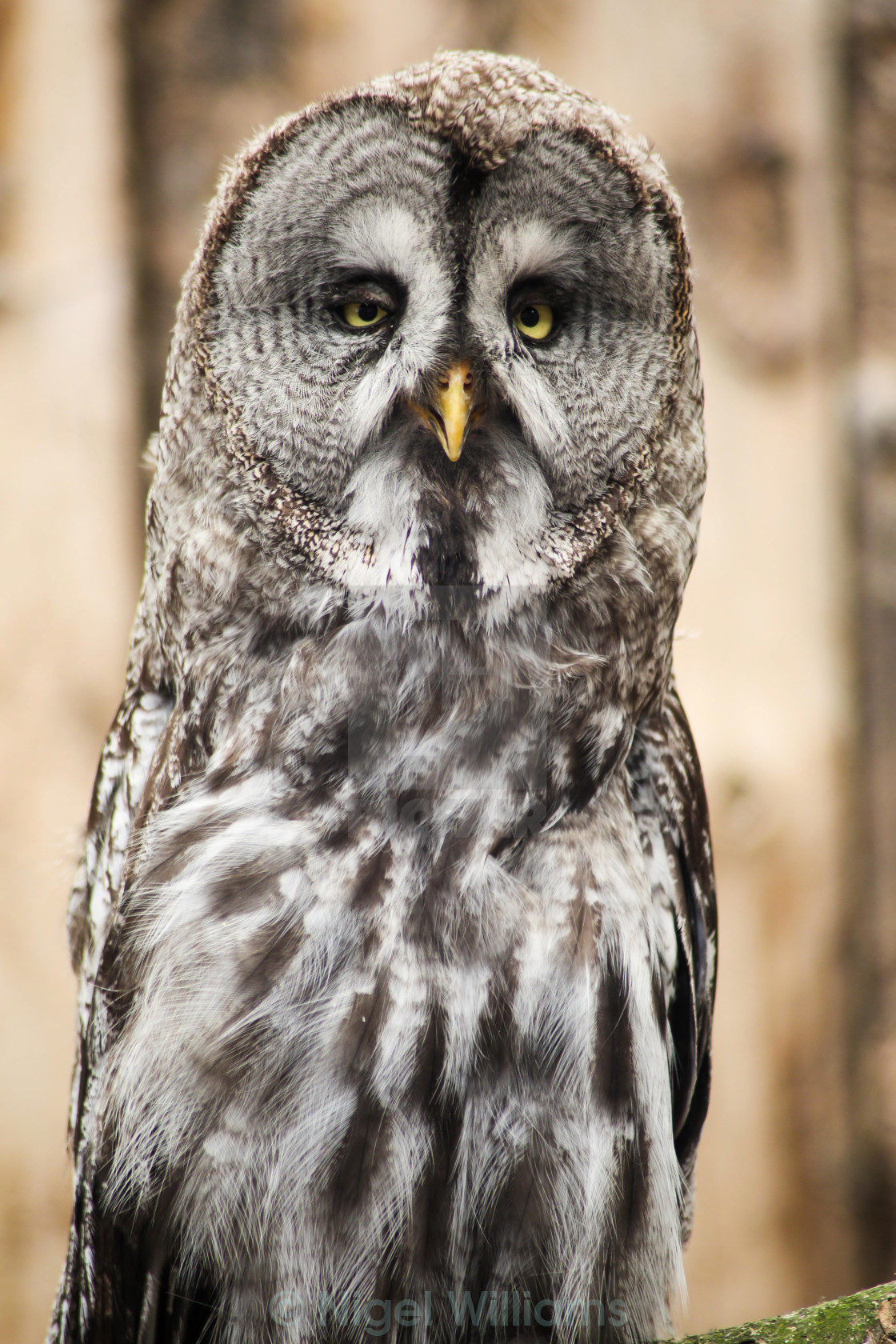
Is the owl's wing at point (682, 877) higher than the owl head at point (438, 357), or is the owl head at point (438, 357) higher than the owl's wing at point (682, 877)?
the owl head at point (438, 357)

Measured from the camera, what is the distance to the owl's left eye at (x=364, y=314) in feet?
2.98

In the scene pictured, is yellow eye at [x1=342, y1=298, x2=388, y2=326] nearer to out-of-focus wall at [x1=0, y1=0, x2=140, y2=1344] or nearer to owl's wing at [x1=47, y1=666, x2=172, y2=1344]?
owl's wing at [x1=47, y1=666, x2=172, y2=1344]

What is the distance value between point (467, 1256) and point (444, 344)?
0.75 meters

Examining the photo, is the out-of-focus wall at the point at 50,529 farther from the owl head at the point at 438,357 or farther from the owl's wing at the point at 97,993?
the owl head at the point at 438,357

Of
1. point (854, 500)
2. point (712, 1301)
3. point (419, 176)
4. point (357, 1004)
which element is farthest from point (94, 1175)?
point (854, 500)

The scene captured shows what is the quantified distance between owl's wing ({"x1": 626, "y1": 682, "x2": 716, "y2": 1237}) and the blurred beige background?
42 centimetres

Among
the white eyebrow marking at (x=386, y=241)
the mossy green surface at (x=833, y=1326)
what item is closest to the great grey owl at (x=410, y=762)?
the white eyebrow marking at (x=386, y=241)

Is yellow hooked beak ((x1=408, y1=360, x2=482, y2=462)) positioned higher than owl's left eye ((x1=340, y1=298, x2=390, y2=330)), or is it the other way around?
owl's left eye ((x1=340, y1=298, x2=390, y2=330))

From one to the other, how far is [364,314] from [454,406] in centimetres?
13

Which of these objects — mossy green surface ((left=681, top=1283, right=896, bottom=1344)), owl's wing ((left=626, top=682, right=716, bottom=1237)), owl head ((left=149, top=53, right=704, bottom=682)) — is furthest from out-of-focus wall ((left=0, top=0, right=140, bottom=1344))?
mossy green surface ((left=681, top=1283, right=896, bottom=1344))

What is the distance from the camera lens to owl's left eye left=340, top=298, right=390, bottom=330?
910 millimetres

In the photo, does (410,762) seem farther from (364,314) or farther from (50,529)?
(50,529)

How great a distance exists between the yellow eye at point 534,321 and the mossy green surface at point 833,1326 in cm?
76

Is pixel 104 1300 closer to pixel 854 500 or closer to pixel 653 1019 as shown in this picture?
pixel 653 1019
